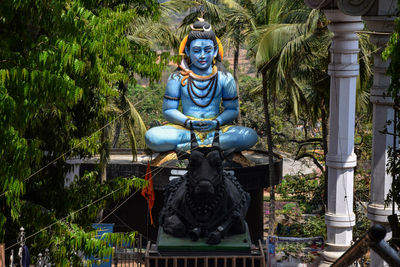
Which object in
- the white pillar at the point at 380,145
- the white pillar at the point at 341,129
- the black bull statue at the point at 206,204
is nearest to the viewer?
the white pillar at the point at 380,145

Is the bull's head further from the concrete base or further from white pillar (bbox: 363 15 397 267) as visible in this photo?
white pillar (bbox: 363 15 397 267)

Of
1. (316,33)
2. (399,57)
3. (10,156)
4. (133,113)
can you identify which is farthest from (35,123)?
(133,113)

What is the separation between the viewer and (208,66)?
51.3ft

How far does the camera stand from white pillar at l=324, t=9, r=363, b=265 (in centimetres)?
912

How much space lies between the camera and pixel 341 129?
30.4 feet

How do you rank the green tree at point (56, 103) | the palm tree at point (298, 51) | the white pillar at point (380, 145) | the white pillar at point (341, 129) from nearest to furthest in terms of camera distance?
the green tree at point (56, 103) < the white pillar at point (380, 145) < the white pillar at point (341, 129) < the palm tree at point (298, 51)

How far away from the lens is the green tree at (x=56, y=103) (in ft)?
21.4

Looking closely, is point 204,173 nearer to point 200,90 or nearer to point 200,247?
point 200,247

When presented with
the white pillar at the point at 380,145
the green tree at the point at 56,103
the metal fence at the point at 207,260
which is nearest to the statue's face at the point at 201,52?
the metal fence at the point at 207,260

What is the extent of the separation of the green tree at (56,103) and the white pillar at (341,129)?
240cm

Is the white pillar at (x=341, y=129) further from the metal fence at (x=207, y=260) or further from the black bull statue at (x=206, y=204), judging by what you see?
the black bull statue at (x=206, y=204)

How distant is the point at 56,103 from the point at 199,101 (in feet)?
28.0

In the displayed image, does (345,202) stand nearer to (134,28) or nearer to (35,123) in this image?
(35,123)

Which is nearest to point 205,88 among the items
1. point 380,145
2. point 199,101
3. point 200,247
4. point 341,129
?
point 199,101
